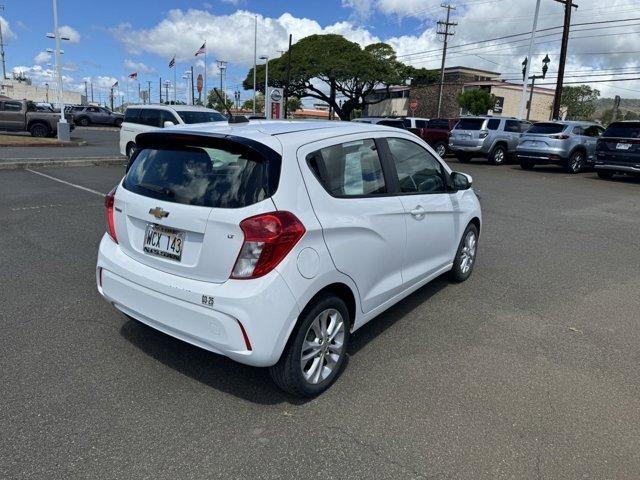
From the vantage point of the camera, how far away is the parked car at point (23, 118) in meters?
24.5

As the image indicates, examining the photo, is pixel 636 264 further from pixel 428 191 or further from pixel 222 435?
pixel 222 435

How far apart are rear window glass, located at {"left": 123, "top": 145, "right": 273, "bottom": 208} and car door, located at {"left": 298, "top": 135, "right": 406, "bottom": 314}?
0.32 meters

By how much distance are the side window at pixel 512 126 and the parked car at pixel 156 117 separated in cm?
1170

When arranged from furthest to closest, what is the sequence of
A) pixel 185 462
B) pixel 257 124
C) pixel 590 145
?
pixel 590 145 → pixel 257 124 → pixel 185 462

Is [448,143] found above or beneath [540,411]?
above

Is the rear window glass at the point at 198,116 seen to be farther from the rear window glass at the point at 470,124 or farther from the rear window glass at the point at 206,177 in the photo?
the rear window glass at the point at 206,177

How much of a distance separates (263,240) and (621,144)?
1574 centimetres

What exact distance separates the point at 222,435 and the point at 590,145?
1905cm

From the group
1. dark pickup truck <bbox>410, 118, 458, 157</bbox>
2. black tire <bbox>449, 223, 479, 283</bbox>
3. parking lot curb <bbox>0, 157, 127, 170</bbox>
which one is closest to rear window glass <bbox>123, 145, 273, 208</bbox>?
black tire <bbox>449, 223, 479, 283</bbox>

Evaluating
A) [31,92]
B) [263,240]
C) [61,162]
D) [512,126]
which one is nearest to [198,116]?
[61,162]

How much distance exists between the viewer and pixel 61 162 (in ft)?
46.8

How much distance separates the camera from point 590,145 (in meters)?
18.0

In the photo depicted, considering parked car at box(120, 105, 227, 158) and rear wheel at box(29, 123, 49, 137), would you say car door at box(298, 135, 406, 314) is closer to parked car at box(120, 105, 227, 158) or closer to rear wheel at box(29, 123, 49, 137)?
parked car at box(120, 105, 227, 158)

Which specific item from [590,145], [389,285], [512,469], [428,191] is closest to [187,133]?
[389,285]
